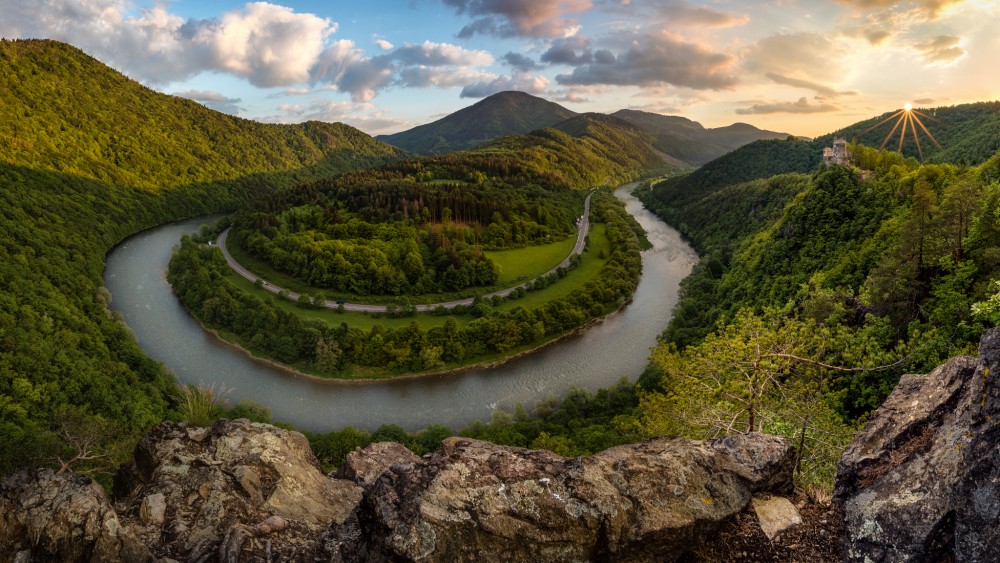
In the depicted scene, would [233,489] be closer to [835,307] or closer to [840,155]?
[835,307]

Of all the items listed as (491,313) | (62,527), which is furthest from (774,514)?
(491,313)

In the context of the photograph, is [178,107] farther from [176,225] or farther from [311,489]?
[311,489]

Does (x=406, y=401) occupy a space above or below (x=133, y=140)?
below

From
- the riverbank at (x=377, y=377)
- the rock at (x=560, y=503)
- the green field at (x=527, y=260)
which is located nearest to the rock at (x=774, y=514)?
the rock at (x=560, y=503)

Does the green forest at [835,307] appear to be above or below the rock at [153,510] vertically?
above

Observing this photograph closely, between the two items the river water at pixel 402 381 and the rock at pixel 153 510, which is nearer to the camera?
the rock at pixel 153 510

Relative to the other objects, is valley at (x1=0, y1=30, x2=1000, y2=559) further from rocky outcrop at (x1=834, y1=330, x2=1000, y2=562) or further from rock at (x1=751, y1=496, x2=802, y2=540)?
rock at (x1=751, y1=496, x2=802, y2=540)

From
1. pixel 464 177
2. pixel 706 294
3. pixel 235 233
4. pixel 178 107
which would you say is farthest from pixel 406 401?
pixel 178 107

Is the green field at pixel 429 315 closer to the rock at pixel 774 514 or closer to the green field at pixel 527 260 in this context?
the green field at pixel 527 260
